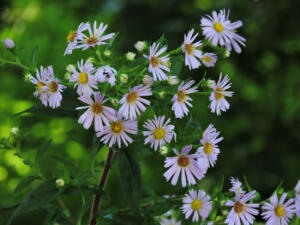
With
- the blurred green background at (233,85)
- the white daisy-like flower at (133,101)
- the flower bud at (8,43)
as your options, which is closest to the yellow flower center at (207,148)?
the white daisy-like flower at (133,101)

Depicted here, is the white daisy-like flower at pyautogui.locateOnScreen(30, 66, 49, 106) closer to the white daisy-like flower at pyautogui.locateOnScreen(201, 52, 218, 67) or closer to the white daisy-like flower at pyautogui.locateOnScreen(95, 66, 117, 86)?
the white daisy-like flower at pyautogui.locateOnScreen(95, 66, 117, 86)

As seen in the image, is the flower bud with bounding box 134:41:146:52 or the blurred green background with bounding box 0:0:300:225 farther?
the blurred green background with bounding box 0:0:300:225

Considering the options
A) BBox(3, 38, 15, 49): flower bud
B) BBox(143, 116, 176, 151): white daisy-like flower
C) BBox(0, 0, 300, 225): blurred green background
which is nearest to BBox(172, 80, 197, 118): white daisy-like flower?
BBox(143, 116, 176, 151): white daisy-like flower

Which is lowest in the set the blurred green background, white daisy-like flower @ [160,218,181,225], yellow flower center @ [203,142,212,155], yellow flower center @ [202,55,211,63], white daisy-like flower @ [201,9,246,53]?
white daisy-like flower @ [160,218,181,225]

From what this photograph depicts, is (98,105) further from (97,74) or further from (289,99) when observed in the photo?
(289,99)

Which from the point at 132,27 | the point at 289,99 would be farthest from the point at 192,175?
the point at 132,27
